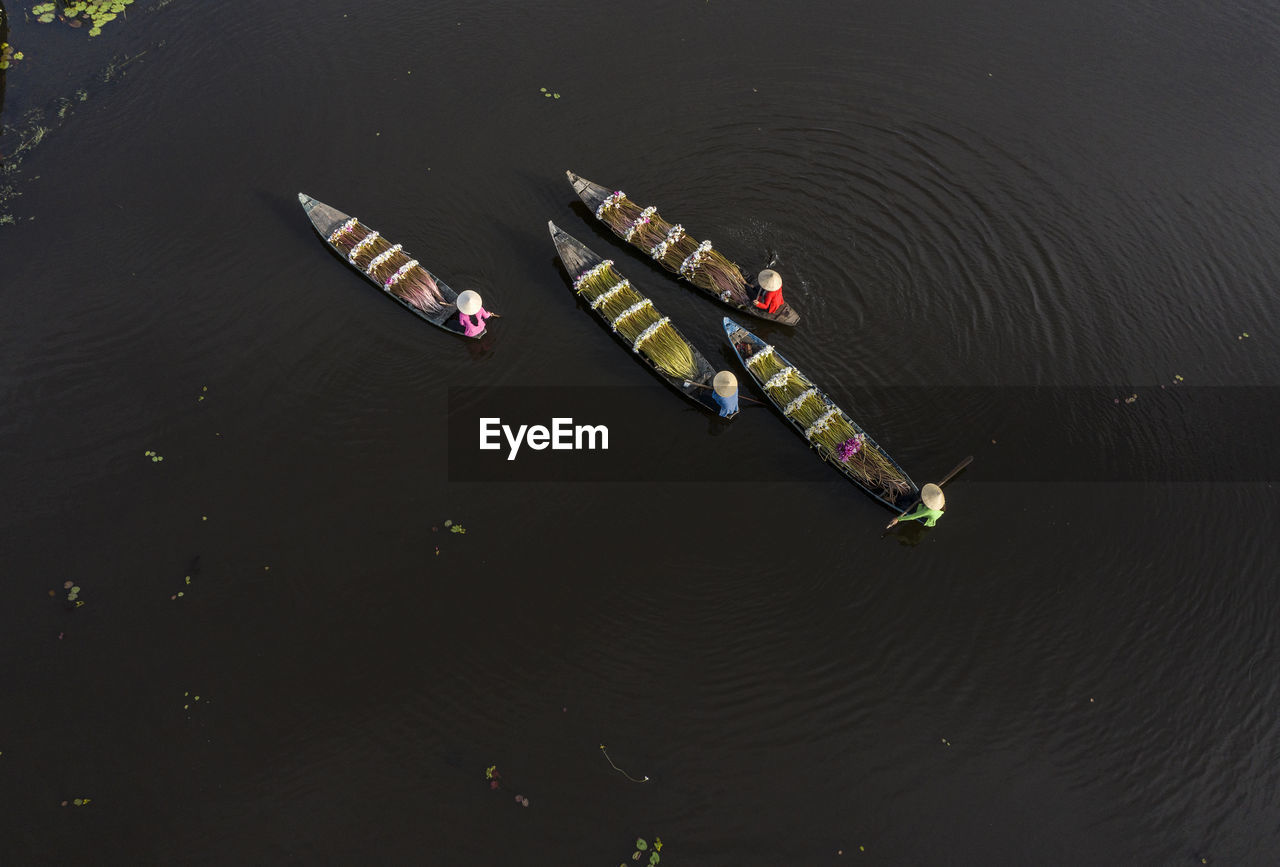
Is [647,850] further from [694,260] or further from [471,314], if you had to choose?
[694,260]

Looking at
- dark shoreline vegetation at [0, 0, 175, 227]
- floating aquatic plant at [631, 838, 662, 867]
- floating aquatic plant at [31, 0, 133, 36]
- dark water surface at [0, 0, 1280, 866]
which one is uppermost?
floating aquatic plant at [31, 0, 133, 36]

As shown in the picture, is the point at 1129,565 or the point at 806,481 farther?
the point at 806,481

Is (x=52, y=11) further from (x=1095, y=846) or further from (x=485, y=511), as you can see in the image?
(x=1095, y=846)

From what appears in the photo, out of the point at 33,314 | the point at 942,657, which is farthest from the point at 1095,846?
the point at 33,314

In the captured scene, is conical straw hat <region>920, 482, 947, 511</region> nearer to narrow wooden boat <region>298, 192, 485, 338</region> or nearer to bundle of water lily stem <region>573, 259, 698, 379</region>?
bundle of water lily stem <region>573, 259, 698, 379</region>

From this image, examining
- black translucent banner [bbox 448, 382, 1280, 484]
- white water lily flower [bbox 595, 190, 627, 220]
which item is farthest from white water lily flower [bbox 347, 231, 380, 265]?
white water lily flower [bbox 595, 190, 627, 220]

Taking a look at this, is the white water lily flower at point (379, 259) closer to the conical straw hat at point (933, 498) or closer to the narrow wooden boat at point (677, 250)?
the narrow wooden boat at point (677, 250)

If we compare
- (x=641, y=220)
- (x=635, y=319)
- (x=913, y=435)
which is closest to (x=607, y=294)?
(x=635, y=319)
